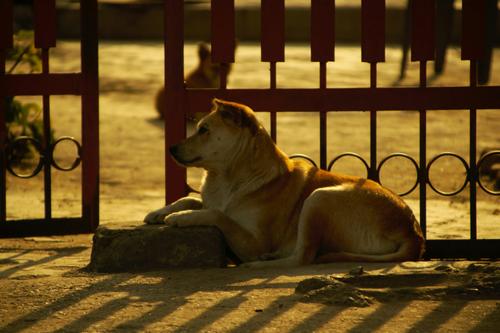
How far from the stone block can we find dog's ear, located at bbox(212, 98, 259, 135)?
2.23ft

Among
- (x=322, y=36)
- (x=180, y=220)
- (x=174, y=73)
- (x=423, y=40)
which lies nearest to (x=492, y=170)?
(x=423, y=40)

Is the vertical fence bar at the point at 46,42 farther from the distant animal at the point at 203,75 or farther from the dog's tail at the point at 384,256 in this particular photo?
the distant animal at the point at 203,75

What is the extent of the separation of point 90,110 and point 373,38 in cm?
205

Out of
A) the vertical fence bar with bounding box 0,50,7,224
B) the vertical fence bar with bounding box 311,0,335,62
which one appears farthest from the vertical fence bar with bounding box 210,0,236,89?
the vertical fence bar with bounding box 0,50,7,224

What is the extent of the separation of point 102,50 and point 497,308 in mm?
14927

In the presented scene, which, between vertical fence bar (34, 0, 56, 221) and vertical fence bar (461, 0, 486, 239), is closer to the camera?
vertical fence bar (461, 0, 486, 239)

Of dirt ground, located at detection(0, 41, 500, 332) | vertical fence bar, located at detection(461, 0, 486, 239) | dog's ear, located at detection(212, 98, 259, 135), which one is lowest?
dirt ground, located at detection(0, 41, 500, 332)

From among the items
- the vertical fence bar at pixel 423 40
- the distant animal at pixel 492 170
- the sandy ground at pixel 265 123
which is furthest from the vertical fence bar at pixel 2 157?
the distant animal at pixel 492 170

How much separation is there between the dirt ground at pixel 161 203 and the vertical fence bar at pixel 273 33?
1.38 meters

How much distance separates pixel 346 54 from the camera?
20.3 meters

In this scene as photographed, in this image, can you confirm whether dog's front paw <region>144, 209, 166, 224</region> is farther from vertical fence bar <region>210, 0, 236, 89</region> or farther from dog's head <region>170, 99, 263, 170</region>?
vertical fence bar <region>210, 0, 236, 89</region>

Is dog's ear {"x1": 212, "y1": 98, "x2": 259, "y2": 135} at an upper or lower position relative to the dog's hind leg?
upper

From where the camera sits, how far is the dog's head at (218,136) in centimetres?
693

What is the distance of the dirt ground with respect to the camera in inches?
217
